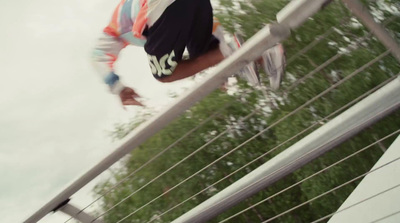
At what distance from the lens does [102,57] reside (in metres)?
1.65

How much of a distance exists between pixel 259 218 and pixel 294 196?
1.47ft

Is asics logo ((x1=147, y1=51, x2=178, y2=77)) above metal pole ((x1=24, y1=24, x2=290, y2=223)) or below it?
above

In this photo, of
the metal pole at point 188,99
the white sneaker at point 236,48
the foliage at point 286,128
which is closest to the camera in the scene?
the metal pole at point 188,99

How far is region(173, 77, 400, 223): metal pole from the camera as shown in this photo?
1013mm

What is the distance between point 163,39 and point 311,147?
635 millimetres

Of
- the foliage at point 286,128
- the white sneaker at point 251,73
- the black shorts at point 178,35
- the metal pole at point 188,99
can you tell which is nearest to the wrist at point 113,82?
the black shorts at point 178,35

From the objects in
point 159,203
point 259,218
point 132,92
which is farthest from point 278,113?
point 132,92

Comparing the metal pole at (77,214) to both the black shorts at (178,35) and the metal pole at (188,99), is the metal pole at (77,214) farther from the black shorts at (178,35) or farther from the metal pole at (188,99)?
the black shorts at (178,35)

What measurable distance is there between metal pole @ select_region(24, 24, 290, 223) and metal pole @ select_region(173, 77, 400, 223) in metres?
0.25

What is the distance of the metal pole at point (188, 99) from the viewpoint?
96cm

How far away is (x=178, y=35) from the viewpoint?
159 centimetres

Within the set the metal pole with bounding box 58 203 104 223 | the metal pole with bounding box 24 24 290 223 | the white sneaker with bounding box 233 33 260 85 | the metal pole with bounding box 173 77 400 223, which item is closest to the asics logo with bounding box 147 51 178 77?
the white sneaker with bounding box 233 33 260 85

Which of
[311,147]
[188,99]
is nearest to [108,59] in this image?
[188,99]

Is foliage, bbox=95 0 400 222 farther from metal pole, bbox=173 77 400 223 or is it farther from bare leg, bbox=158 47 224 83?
metal pole, bbox=173 77 400 223
